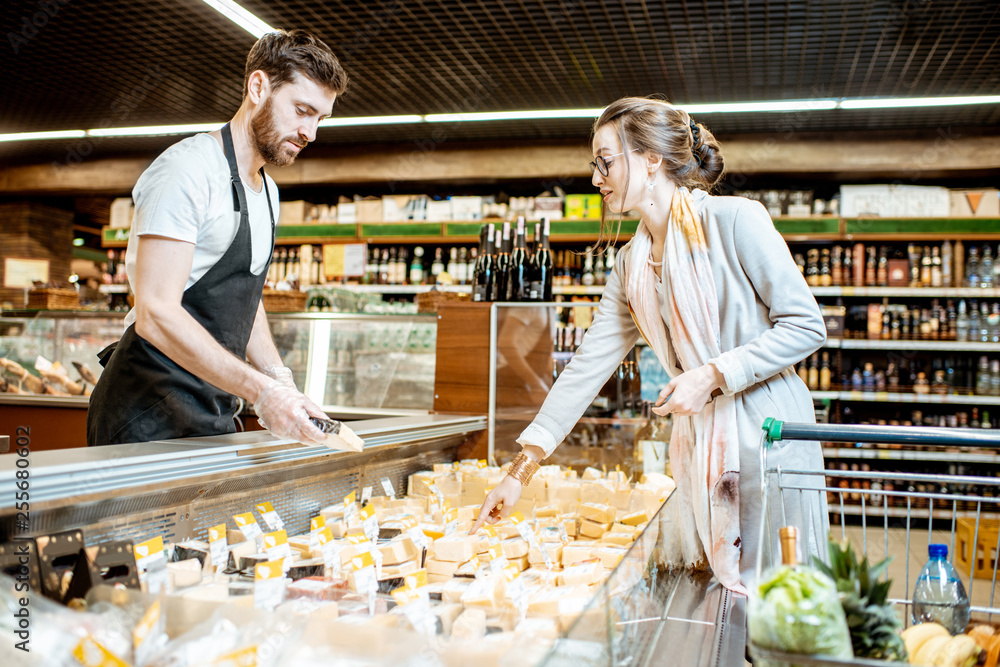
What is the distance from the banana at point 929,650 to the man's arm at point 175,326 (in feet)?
3.83

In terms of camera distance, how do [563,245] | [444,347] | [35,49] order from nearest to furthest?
[444,347] < [35,49] < [563,245]

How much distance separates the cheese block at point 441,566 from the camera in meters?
1.33

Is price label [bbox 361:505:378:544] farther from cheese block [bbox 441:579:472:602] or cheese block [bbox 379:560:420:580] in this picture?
cheese block [bbox 441:579:472:602]

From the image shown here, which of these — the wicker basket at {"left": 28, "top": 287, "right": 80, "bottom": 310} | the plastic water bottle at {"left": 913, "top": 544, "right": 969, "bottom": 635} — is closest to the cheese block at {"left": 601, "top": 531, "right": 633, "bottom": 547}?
the plastic water bottle at {"left": 913, "top": 544, "right": 969, "bottom": 635}

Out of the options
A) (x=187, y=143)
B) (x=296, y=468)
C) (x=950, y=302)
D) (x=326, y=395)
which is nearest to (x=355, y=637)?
(x=296, y=468)

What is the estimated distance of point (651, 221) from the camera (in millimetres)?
1611

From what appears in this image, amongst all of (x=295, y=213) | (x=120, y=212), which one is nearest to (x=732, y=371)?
(x=295, y=213)

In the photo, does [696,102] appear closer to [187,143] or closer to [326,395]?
[326,395]

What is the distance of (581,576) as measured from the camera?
1252mm

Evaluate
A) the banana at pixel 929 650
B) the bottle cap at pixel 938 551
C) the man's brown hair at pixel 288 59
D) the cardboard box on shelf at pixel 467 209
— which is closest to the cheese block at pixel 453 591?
the banana at pixel 929 650

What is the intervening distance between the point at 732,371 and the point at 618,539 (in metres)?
0.51

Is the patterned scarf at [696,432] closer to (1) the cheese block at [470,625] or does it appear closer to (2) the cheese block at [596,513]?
(2) the cheese block at [596,513]

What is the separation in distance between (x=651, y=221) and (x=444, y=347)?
140cm

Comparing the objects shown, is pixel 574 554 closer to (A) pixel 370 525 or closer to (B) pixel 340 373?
(A) pixel 370 525
